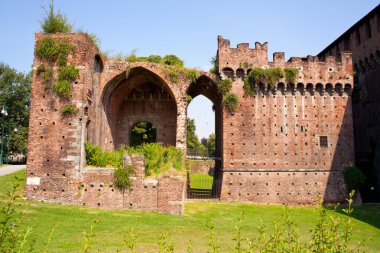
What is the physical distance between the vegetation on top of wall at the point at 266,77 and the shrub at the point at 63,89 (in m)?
10.4

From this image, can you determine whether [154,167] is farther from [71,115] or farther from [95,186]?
[71,115]

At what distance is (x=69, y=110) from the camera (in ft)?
50.5

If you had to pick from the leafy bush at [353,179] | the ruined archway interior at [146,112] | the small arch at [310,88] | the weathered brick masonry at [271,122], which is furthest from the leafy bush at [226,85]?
the leafy bush at [353,179]

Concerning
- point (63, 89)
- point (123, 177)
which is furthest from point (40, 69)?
point (123, 177)

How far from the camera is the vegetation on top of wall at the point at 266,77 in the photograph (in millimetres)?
20766

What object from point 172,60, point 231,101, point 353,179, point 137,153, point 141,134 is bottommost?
point 353,179

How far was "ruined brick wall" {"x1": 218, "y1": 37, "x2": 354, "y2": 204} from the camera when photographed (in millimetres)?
20328

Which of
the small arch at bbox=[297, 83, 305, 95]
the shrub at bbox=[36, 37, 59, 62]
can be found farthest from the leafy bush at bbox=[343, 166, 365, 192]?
the shrub at bbox=[36, 37, 59, 62]

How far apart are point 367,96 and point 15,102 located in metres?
33.4

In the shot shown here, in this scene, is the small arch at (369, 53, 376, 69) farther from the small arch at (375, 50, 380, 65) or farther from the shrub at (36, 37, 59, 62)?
the shrub at (36, 37, 59, 62)

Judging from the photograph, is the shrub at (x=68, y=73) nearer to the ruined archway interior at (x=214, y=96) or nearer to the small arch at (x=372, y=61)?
the ruined archway interior at (x=214, y=96)

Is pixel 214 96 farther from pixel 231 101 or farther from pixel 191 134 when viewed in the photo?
pixel 191 134

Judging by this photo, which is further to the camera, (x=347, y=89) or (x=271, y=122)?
(x=347, y=89)

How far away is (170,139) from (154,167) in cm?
827
